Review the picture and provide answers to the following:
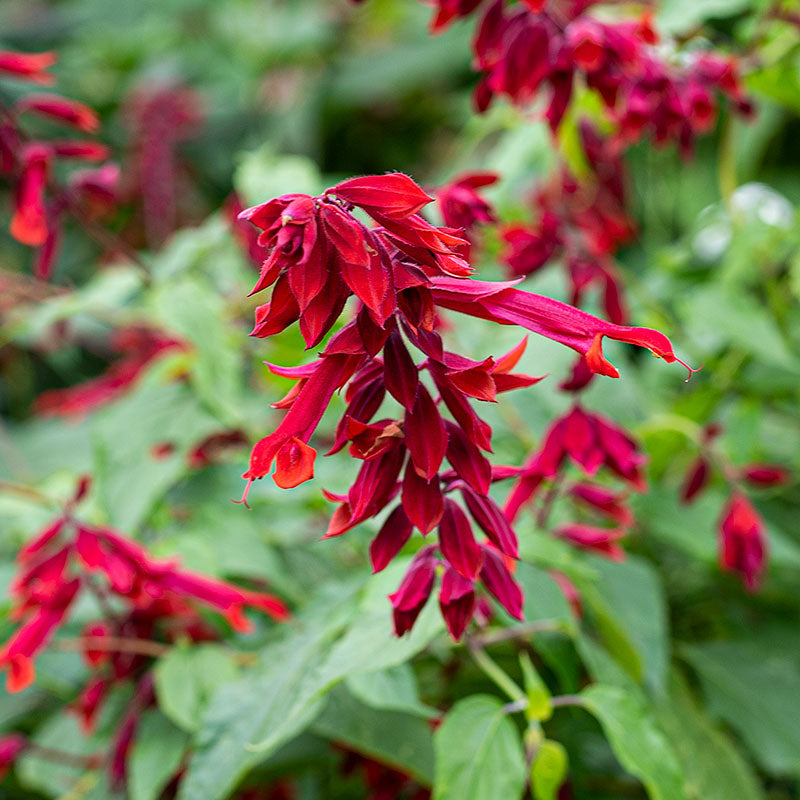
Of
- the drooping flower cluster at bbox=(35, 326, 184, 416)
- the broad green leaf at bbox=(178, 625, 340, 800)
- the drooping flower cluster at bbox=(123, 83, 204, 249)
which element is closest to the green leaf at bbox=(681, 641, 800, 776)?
the broad green leaf at bbox=(178, 625, 340, 800)

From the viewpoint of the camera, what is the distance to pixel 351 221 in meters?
0.32

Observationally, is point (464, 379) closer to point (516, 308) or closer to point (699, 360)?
point (516, 308)

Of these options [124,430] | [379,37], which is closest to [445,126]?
[379,37]

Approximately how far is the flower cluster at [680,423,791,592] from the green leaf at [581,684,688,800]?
0.18m

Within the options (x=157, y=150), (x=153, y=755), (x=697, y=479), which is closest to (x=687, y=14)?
(x=697, y=479)

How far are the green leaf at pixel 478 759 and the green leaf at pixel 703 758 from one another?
0.58ft

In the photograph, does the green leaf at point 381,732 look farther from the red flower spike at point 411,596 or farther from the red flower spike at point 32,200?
the red flower spike at point 32,200

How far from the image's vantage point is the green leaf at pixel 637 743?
18.6 inches

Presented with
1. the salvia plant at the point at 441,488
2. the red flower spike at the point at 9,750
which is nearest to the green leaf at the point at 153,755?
the salvia plant at the point at 441,488

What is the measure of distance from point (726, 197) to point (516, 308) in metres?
0.69

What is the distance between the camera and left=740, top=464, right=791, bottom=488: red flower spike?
2.26ft

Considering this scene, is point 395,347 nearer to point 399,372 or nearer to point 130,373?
point 399,372

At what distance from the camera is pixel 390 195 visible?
323 mm

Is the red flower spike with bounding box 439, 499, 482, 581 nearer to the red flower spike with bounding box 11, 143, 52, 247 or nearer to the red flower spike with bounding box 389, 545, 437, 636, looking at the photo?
the red flower spike with bounding box 389, 545, 437, 636
